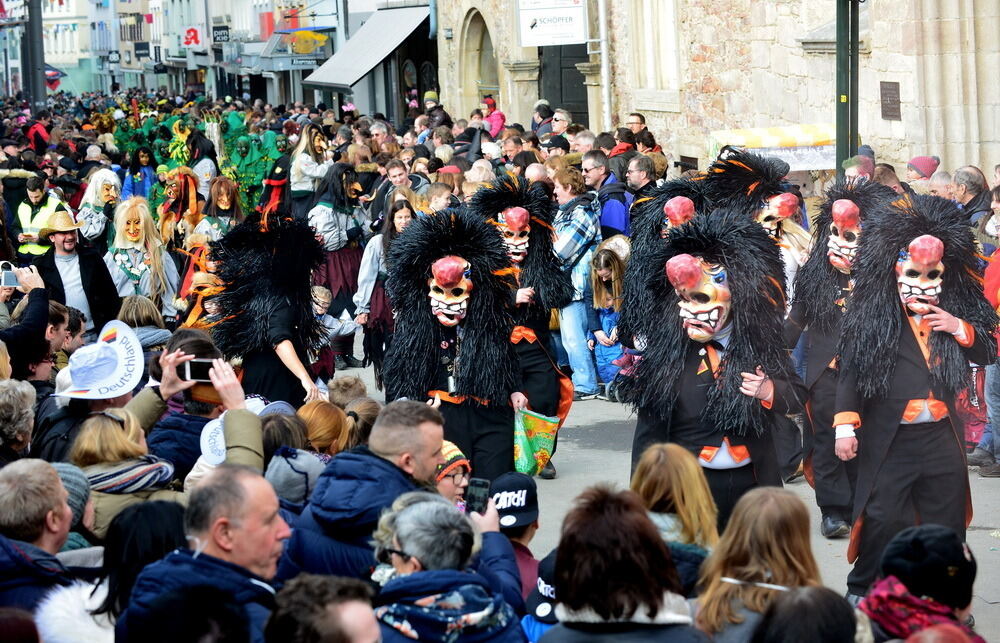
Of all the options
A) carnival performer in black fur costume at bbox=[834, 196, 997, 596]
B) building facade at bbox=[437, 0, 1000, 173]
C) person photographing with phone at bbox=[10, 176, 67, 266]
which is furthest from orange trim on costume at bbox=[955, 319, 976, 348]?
person photographing with phone at bbox=[10, 176, 67, 266]

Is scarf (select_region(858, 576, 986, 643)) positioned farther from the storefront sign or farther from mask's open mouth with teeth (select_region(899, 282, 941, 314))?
the storefront sign

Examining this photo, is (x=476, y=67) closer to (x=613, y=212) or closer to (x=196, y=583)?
(x=613, y=212)

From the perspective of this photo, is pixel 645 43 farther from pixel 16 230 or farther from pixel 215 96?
pixel 215 96

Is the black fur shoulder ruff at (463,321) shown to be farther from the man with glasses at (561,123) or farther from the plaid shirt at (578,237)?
the man with glasses at (561,123)

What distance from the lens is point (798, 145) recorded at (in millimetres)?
11500

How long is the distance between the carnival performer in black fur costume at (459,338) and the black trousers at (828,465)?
61.1 inches

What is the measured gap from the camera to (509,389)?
6.85 metres

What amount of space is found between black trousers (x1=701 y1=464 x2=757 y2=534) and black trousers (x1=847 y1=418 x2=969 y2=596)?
52cm

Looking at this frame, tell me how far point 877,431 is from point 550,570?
224cm

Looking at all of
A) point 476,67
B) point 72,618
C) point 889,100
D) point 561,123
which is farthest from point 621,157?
point 476,67

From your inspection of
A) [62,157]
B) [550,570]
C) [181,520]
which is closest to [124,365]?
[181,520]

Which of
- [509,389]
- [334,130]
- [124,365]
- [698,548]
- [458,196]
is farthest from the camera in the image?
[334,130]

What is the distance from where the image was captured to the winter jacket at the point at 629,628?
3.45 meters

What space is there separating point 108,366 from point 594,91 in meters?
16.6
